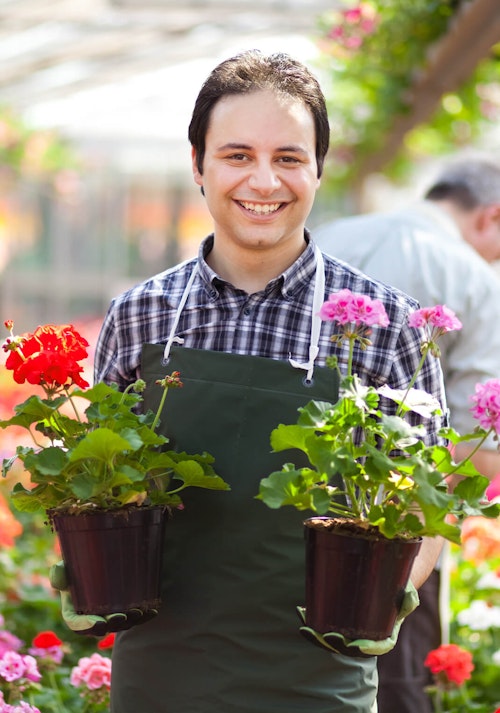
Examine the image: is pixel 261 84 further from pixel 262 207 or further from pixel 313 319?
pixel 313 319

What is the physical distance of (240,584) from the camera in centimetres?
171

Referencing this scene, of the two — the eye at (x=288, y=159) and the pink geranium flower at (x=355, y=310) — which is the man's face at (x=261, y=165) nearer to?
the eye at (x=288, y=159)

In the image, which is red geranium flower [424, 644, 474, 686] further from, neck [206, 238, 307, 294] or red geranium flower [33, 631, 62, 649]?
neck [206, 238, 307, 294]

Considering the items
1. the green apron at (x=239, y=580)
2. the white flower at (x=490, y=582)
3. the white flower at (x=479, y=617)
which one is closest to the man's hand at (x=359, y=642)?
the green apron at (x=239, y=580)

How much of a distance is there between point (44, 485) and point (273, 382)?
374mm

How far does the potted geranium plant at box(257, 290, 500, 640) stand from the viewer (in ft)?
4.79

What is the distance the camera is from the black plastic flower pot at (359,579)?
150 centimetres

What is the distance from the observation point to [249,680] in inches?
66.7

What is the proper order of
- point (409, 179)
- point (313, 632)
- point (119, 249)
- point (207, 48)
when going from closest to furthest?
point (313, 632), point (409, 179), point (207, 48), point (119, 249)

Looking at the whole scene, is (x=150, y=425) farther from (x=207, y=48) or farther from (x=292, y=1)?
(x=207, y=48)

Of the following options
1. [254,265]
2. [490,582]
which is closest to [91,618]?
[254,265]

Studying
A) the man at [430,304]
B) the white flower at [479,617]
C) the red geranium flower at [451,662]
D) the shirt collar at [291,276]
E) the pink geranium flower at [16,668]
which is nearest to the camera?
the shirt collar at [291,276]

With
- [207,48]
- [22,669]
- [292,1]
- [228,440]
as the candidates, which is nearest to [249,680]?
[228,440]

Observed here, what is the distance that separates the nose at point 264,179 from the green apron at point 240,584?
0.26 metres
